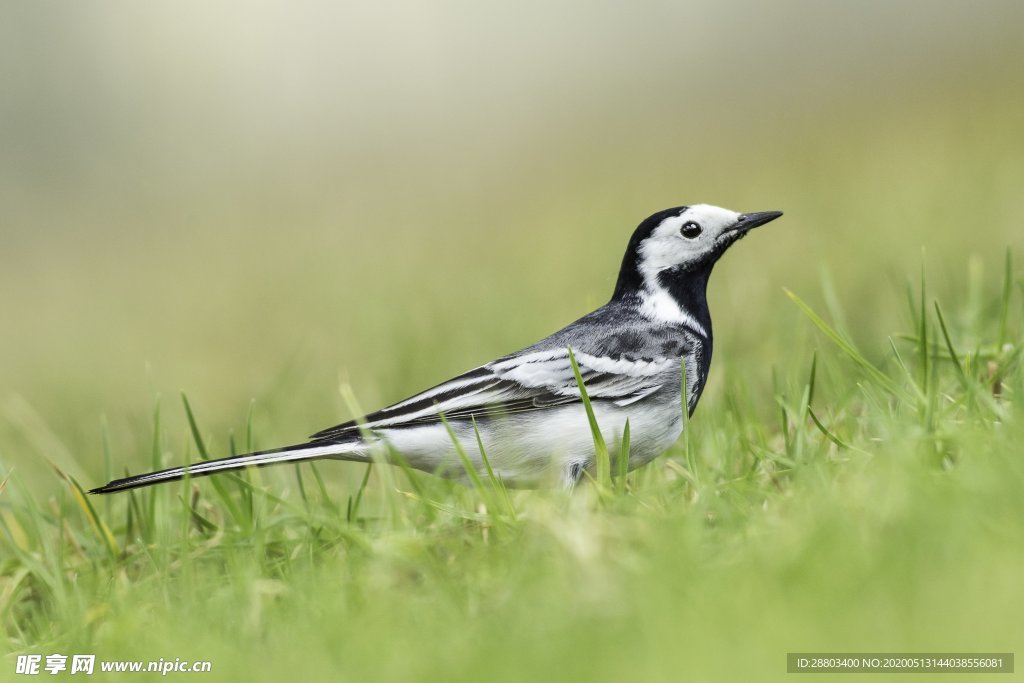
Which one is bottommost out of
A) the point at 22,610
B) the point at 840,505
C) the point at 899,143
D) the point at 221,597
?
the point at 22,610

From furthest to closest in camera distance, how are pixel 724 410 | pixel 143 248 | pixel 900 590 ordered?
pixel 143 248 → pixel 724 410 → pixel 900 590

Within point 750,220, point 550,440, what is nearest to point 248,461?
point 550,440

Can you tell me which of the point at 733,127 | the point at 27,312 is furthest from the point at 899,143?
the point at 27,312

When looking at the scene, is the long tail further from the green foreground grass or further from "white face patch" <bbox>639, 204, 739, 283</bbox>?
"white face patch" <bbox>639, 204, 739, 283</bbox>

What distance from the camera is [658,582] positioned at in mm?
2705

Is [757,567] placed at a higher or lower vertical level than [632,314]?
lower

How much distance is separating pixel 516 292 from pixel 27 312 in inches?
282

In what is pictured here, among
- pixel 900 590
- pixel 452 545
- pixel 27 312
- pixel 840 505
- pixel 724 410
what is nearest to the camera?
pixel 900 590

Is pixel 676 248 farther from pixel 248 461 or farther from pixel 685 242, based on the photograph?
pixel 248 461

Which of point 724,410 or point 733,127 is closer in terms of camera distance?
point 724,410

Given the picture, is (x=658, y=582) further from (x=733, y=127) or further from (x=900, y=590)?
(x=733, y=127)

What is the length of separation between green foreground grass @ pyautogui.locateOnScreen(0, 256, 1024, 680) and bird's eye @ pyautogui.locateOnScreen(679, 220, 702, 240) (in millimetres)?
856

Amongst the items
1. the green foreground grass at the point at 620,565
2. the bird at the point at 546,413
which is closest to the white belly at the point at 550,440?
the bird at the point at 546,413

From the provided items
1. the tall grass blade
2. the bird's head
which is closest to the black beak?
the bird's head
